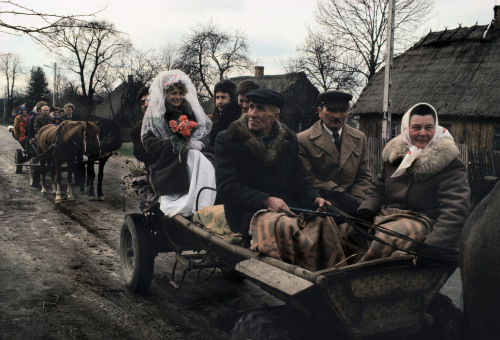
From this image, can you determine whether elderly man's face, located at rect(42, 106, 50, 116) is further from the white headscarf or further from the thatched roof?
the thatched roof

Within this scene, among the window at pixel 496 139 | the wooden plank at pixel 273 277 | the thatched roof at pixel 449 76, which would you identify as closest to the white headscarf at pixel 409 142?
the wooden plank at pixel 273 277

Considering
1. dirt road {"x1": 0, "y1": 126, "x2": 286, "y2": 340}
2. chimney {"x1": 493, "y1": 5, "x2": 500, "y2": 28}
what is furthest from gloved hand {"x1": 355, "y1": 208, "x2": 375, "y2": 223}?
chimney {"x1": 493, "y1": 5, "x2": 500, "y2": 28}

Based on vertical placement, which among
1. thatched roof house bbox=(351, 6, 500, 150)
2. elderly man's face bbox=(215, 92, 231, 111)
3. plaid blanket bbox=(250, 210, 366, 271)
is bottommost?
plaid blanket bbox=(250, 210, 366, 271)

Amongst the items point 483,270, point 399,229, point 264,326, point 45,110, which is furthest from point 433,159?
point 45,110

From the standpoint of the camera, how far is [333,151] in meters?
4.18

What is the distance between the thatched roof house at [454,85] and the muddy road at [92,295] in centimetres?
1433

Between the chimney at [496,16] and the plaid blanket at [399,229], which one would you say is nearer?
the plaid blanket at [399,229]

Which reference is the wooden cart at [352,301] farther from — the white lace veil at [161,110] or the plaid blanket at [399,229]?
the white lace veil at [161,110]

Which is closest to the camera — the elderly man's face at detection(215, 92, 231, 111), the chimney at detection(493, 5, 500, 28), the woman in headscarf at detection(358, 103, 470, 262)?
the woman in headscarf at detection(358, 103, 470, 262)

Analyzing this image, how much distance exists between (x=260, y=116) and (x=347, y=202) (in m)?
1.10

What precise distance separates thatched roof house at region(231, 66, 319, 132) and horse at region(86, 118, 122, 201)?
1983 cm

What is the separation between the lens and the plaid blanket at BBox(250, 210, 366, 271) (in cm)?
263

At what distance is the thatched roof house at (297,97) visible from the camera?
A: 1224 inches

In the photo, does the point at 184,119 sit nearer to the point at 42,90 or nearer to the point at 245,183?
the point at 245,183
